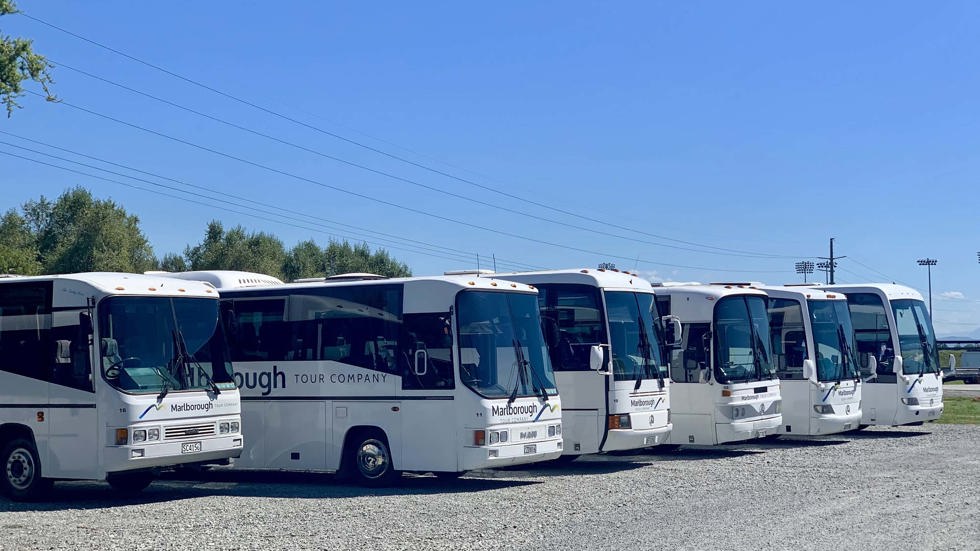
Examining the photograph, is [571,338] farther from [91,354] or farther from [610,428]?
[91,354]

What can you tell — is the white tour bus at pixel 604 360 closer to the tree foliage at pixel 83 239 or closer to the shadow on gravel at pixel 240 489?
the shadow on gravel at pixel 240 489

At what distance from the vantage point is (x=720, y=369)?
20594 mm

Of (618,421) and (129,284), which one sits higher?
(129,284)

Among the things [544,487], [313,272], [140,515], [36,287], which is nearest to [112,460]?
[140,515]

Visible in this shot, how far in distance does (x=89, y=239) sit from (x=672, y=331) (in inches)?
2362

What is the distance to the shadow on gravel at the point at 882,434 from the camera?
83.6 feet

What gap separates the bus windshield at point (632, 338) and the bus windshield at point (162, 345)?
6063 millimetres

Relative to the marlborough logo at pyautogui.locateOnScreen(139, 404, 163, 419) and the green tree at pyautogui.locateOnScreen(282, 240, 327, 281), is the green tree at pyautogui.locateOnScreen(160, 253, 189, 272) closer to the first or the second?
the green tree at pyautogui.locateOnScreen(282, 240, 327, 281)

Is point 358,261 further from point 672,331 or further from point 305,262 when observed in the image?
point 672,331

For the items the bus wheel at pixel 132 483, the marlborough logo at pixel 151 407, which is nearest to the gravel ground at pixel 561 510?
the bus wheel at pixel 132 483

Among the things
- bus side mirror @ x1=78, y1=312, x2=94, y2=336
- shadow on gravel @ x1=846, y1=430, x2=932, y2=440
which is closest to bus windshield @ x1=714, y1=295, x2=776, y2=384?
shadow on gravel @ x1=846, y1=430, x2=932, y2=440

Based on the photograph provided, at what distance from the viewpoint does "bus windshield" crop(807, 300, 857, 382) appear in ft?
76.2

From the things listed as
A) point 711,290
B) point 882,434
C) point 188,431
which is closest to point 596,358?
A: point 711,290

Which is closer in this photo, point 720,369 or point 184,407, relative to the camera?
point 184,407
